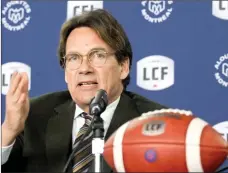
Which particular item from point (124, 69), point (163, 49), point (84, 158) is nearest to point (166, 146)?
point (84, 158)

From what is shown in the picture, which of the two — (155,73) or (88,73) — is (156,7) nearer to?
(155,73)

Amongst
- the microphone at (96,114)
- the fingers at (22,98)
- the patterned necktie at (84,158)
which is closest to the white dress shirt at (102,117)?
the patterned necktie at (84,158)

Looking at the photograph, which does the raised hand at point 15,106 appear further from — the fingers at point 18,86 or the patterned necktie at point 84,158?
the patterned necktie at point 84,158

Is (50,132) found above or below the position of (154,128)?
below

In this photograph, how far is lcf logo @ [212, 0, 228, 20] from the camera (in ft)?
6.23

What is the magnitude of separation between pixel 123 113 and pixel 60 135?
19cm

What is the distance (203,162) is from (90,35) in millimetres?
710

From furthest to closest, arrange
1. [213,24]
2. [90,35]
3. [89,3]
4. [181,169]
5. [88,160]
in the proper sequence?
[89,3] < [213,24] < [90,35] < [88,160] < [181,169]

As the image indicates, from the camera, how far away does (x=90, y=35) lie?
5.53ft

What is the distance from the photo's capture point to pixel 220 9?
1905mm

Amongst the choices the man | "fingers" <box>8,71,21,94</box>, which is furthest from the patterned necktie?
"fingers" <box>8,71,21,94</box>

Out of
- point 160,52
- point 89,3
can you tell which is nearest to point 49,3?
point 89,3

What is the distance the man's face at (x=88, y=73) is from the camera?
1.64m

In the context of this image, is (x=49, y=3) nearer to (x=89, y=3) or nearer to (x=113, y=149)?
(x=89, y=3)
